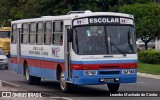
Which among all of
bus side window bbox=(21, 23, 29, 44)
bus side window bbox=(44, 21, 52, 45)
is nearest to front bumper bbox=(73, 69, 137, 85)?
bus side window bbox=(44, 21, 52, 45)

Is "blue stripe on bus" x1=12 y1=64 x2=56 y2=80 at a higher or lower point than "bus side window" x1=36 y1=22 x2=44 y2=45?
lower

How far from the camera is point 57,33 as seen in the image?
20250 millimetres

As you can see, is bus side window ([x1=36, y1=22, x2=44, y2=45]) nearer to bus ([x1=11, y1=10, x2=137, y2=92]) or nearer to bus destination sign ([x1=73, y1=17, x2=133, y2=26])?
bus ([x1=11, y1=10, x2=137, y2=92])

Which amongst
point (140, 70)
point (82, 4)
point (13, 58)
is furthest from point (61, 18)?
point (82, 4)

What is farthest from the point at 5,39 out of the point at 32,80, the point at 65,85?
the point at 65,85

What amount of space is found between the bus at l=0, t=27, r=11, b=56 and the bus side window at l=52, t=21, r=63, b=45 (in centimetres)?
3266

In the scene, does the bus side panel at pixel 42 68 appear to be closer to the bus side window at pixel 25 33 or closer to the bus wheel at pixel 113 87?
the bus side window at pixel 25 33

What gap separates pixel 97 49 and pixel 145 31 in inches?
957

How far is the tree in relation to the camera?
4238 cm

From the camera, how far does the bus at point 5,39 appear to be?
174 ft

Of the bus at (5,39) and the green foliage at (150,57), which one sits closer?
the green foliage at (150,57)

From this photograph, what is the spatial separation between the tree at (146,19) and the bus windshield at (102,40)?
23.6 m

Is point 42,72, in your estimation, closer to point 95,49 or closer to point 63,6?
point 95,49

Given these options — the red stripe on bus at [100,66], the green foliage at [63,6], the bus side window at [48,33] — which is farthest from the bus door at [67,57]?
the green foliage at [63,6]
